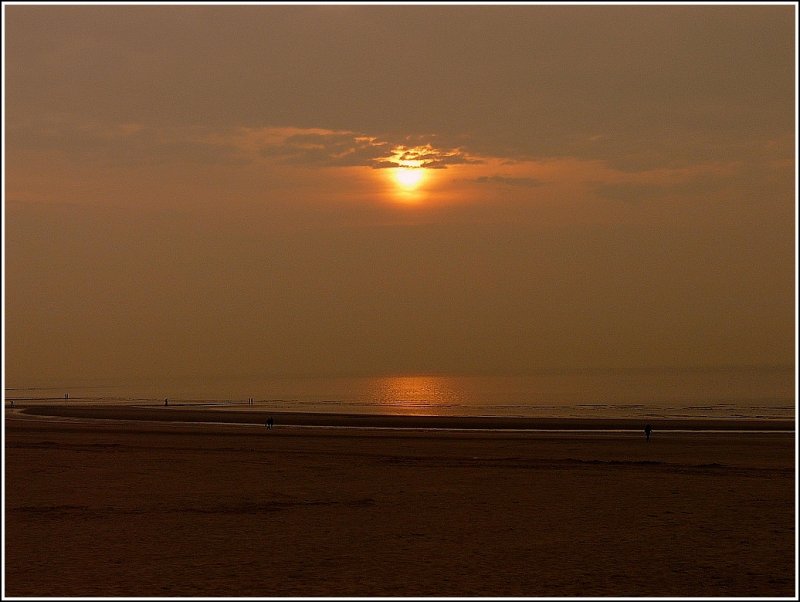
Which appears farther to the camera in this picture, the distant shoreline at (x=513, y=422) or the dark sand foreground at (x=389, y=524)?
the distant shoreline at (x=513, y=422)

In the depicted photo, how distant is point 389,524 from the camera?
57.8ft

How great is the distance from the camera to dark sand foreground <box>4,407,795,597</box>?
13.1 meters

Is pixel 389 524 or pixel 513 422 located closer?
pixel 389 524

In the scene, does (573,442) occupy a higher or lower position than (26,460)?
higher

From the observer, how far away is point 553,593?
12586 mm

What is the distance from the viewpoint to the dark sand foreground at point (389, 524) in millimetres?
13102

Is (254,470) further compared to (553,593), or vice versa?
(254,470)

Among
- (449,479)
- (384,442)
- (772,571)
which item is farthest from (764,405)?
(772,571)

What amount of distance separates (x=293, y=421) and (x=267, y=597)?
51.7 meters

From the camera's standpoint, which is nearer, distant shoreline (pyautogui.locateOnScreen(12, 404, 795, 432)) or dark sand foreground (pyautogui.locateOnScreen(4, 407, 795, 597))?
dark sand foreground (pyautogui.locateOnScreen(4, 407, 795, 597))

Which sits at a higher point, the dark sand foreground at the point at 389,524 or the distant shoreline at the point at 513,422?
the distant shoreline at the point at 513,422

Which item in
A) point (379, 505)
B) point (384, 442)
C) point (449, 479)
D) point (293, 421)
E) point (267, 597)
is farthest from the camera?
point (293, 421)

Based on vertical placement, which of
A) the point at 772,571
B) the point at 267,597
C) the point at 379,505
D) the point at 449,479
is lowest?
the point at 267,597

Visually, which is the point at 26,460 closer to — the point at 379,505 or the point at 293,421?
the point at 379,505
